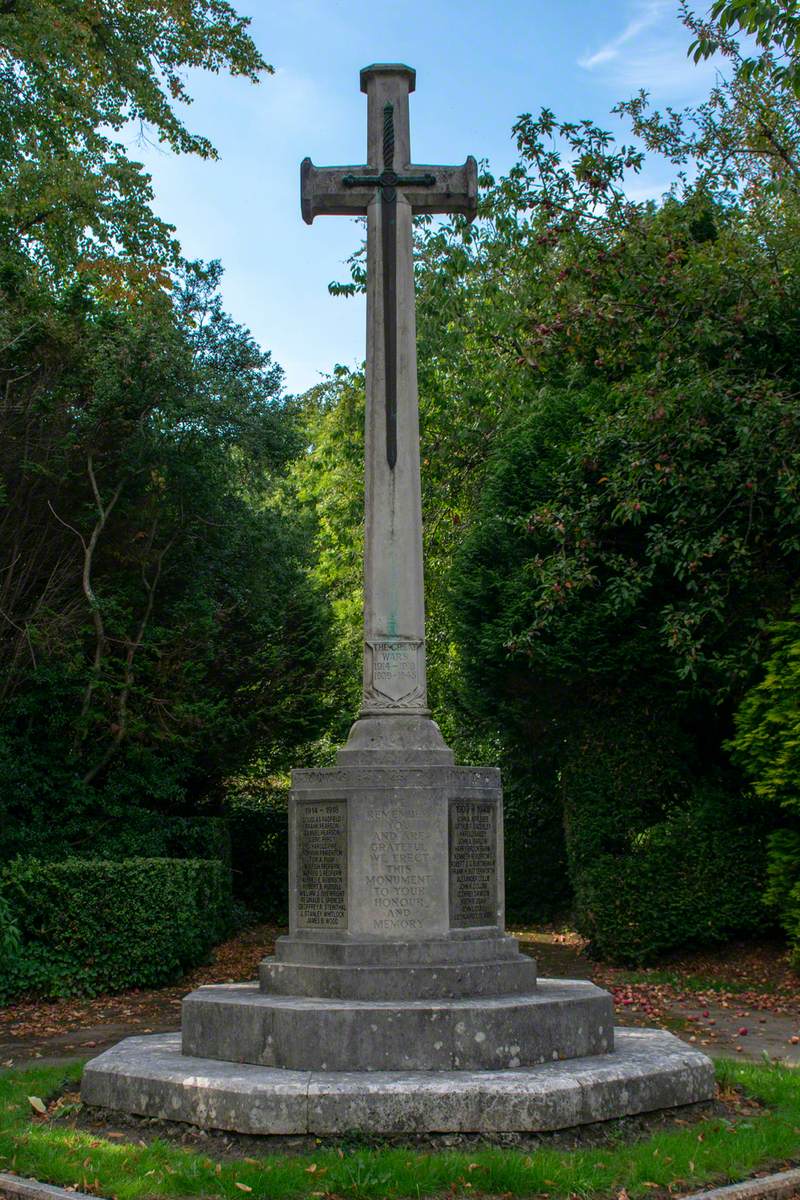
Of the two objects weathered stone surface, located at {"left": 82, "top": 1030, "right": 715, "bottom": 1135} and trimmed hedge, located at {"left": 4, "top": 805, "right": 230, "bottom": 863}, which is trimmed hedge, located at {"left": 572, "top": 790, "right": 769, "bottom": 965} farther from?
weathered stone surface, located at {"left": 82, "top": 1030, "right": 715, "bottom": 1135}

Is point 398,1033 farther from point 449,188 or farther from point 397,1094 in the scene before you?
point 449,188

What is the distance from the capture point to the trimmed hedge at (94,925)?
14336mm

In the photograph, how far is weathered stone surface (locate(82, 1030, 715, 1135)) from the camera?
6.64m

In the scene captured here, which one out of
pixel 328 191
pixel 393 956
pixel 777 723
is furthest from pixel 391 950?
pixel 777 723

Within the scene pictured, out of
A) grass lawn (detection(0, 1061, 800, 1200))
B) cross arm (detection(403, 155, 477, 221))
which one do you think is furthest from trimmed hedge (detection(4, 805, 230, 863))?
cross arm (detection(403, 155, 477, 221))

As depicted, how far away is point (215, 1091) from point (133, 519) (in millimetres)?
11858

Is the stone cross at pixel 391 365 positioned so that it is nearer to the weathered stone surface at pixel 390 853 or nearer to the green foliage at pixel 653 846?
the weathered stone surface at pixel 390 853

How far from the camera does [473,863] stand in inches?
331

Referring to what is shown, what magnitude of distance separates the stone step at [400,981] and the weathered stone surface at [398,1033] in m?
0.11

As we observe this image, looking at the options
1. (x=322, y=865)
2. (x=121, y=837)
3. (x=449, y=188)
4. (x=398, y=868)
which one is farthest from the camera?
(x=121, y=837)

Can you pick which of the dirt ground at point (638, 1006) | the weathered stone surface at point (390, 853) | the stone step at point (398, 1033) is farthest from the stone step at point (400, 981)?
the dirt ground at point (638, 1006)

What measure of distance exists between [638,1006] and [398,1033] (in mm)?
6263

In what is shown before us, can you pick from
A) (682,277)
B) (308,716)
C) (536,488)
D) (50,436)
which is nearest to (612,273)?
Result: (682,277)

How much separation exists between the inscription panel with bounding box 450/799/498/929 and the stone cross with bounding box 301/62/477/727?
0.77 metres
